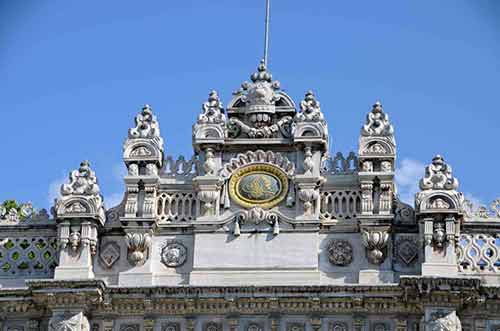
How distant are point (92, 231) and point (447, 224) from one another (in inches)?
277

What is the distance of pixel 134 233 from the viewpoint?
1351 inches

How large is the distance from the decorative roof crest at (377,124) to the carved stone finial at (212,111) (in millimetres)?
2935

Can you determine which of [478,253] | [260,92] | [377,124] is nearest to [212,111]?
[260,92]

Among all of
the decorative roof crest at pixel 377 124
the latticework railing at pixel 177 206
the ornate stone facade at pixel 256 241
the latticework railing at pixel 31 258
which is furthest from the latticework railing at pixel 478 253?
the latticework railing at pixel 31 258

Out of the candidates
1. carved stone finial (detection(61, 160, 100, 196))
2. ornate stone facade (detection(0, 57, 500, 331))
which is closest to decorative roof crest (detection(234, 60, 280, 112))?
ornate stone facade (detection(0, 57, 500, 331))

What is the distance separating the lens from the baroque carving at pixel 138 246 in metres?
34.2

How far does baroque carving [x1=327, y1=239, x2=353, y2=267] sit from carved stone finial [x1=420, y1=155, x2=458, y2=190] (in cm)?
189

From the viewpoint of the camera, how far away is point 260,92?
116 feet

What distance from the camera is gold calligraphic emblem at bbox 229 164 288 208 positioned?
113 feet

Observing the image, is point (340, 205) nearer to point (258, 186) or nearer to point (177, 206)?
point (258, 186)

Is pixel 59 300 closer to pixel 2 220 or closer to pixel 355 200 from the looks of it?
pixel 2 220

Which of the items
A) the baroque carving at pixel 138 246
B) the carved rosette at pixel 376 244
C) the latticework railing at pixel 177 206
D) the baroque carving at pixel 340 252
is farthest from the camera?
the latticework railing at pixel 177 206

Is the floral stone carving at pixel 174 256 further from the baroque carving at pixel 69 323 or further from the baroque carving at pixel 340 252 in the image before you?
the baroque carving at pixel 340 252

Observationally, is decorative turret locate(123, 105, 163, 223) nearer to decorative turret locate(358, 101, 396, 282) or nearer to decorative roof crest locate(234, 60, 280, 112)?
decorative roof crest locate(234, 60, 280, 112)
